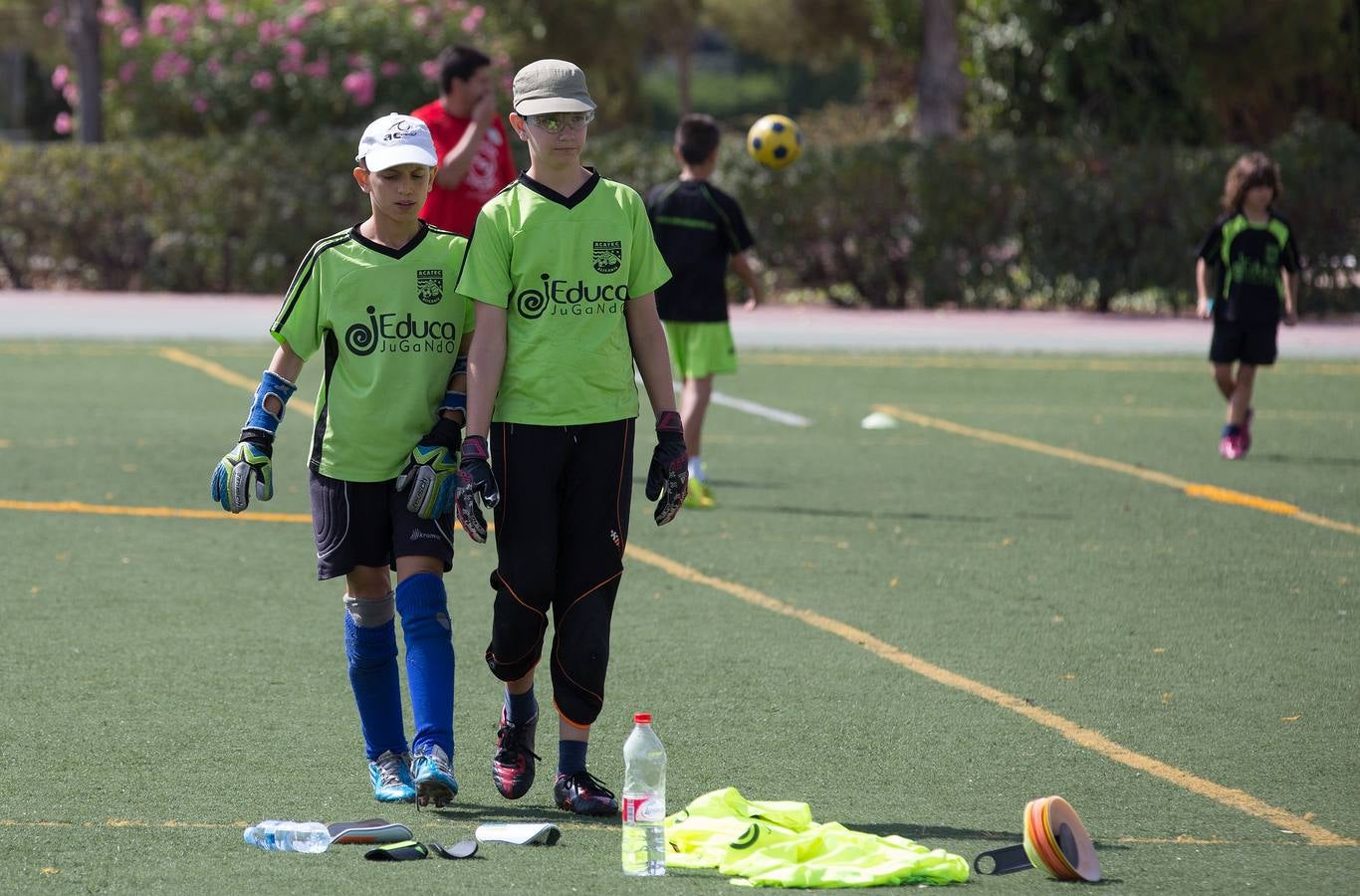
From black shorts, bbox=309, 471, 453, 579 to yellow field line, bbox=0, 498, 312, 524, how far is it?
4824mm

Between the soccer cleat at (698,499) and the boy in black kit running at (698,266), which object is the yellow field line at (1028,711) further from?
the boy in black kit running at (698,266)

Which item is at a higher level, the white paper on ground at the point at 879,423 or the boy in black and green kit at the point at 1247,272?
the boy in black and green kit at the point at 1247,272

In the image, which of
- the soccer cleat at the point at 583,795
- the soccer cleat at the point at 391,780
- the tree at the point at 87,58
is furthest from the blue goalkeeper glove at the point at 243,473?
the tree at the point at 87,58

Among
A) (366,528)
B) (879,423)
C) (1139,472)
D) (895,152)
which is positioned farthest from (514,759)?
(895,152)

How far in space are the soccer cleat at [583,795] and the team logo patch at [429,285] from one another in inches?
55.8

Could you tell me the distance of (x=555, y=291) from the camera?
18.4 feet

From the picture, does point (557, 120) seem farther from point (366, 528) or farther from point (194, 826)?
point (194, 826)

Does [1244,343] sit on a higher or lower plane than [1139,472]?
higher

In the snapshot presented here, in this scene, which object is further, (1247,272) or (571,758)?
(1247,272)

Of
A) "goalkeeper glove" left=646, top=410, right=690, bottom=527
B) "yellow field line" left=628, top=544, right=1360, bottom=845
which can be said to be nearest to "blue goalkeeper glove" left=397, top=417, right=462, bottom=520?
"goalkeeper glove" left=646, top=410, right=690, bottom=527

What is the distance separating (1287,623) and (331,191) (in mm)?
18691

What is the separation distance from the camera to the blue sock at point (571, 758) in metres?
5.68

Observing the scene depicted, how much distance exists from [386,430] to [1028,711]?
249cm

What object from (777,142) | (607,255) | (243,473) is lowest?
(243,473)
